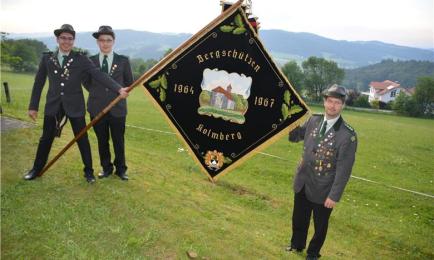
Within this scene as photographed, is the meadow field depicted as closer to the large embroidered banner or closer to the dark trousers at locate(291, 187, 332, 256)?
the dark trousers at locate(291, 187, 332, 256)

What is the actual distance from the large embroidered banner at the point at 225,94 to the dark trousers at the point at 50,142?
5.56 ft

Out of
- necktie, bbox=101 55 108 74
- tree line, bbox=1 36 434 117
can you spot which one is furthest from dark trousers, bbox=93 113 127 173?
tree line, bbox=1 36 434 117

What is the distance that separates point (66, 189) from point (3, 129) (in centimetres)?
443

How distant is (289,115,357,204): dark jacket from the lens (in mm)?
5227

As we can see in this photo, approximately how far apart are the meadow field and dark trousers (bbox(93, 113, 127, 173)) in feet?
1.08

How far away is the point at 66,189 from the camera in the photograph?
21.8 ft

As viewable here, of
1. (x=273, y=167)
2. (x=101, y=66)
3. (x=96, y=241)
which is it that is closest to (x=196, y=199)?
(x=96, y=241)

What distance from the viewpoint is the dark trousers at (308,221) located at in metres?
5.64

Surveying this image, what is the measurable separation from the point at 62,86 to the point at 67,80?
5.5 inches

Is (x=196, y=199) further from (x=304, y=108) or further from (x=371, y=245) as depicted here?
(x=371, y=245)

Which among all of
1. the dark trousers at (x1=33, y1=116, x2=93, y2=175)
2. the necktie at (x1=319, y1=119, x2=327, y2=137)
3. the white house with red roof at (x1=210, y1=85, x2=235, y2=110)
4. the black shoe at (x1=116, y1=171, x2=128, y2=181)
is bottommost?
the black shoe at (x1=116, y1=171, x2=128, y2=181)

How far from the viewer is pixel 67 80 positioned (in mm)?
6652

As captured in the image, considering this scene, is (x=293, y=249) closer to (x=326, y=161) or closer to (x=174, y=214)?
(x=326, y=161)

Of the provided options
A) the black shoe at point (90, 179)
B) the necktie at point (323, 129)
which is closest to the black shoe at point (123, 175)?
the black shoe at point (90, 179)
